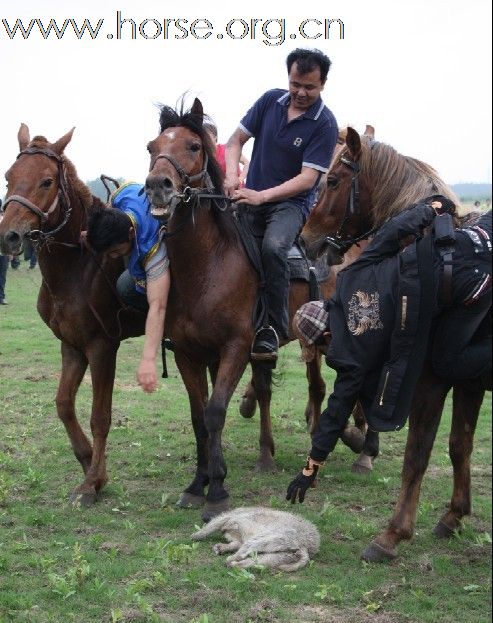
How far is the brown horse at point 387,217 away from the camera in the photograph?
5.01m

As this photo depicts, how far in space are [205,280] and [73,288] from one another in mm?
1014

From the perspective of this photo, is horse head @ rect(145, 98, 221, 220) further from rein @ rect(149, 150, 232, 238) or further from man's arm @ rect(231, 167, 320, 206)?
man's arm @ rect(231, 167, 320, 206)

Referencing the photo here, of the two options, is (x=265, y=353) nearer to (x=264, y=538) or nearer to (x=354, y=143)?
(x=264, y=538)

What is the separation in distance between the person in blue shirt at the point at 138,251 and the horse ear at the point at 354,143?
1440mm

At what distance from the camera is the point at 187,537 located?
556 cm

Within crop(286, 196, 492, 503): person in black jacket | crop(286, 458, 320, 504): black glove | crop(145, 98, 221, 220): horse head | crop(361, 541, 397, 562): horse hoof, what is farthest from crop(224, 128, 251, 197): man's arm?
crop(361, 541, 397, 562): horse hoof

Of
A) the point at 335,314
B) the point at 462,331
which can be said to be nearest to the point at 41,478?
the point at 335,314

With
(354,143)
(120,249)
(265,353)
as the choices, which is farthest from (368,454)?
(354,143)

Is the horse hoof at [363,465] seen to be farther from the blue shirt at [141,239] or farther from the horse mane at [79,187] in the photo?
the horse mane at [79,187]

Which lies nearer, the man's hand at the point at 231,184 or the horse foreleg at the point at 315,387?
the man's hand at the point at 231,184

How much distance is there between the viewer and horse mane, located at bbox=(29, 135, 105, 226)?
20.3 ft

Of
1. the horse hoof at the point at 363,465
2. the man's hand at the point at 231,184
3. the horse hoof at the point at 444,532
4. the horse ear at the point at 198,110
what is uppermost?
the horse ear at the point at 198,110

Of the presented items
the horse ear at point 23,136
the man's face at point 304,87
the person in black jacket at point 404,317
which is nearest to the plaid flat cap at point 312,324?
the person in black jacket at point 404,317

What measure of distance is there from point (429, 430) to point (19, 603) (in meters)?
2.42
